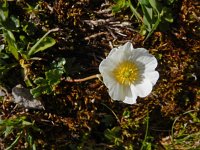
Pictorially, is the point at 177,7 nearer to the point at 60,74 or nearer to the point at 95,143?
the point at 60,74

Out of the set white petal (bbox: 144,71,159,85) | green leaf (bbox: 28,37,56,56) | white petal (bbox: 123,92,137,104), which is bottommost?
white petal (bbox: 123,92,137,104)

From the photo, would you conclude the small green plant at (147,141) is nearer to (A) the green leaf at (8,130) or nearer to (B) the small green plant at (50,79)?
(B) the small green plant at (50,79)

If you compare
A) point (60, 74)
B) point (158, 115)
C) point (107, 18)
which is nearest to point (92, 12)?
point (107, 18)

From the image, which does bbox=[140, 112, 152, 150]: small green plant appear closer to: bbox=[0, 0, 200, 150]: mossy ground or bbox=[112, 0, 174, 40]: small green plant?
bbox=[0, 0, 200, 150]: mossy ground

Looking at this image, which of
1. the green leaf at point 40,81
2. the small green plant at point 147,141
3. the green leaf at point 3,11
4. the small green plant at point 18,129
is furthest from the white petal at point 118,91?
the green leaf at point 3,11

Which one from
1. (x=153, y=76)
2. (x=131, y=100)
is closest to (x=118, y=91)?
(x=131, y=100)

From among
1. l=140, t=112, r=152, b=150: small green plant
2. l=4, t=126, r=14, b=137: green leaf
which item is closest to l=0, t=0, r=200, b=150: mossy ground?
l=140, t=112, r=152, b=150: small green plant
